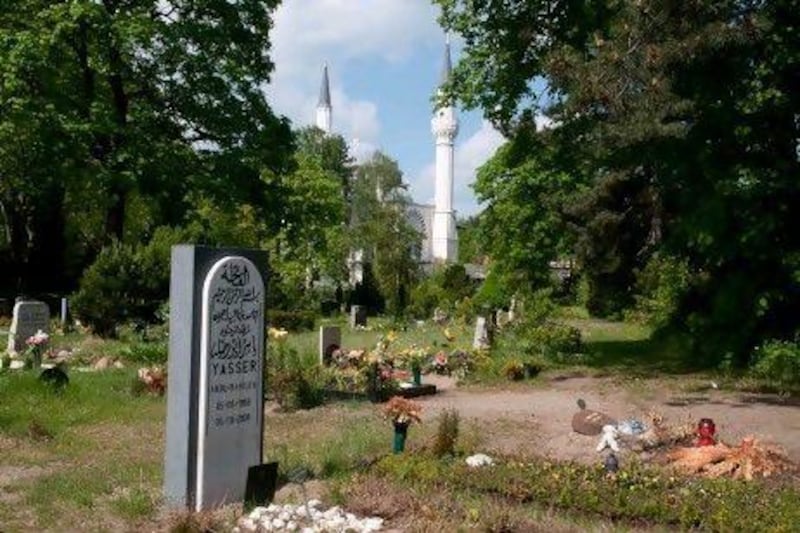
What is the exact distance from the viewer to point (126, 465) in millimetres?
10141

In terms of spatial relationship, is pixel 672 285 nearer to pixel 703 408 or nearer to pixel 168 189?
pixel 703 408

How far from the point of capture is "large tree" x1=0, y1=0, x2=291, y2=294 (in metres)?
26.6

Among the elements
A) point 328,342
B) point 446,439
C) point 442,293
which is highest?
point 442,293

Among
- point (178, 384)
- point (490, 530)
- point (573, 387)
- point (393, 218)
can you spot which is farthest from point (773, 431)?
point (393, 218)

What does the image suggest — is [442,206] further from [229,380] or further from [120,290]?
[229,380]

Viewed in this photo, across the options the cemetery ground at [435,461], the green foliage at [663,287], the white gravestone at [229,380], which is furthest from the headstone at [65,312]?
the white gravestone at [229,380]

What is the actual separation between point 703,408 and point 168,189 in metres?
17.6

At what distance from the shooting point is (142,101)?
29.7 metres

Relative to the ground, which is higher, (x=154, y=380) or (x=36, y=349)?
(x=36, y=349)

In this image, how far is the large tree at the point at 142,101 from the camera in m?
26.6

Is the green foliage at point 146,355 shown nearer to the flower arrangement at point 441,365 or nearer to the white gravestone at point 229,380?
the flower arrangement at point 441,365

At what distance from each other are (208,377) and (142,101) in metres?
23.2

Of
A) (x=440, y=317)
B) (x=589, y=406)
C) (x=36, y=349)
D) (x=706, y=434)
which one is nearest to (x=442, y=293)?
(x=440, y=317)

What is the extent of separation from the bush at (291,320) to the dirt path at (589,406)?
16.0 meters
